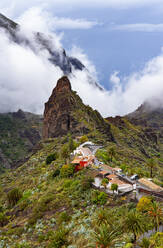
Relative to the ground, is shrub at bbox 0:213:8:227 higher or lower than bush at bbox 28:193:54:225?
lower

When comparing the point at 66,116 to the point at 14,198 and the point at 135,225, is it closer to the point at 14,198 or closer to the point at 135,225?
the point at 14,198

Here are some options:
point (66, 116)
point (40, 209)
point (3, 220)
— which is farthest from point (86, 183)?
point (66, 116)

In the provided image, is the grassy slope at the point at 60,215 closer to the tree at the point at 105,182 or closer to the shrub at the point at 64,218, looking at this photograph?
the shrub at the point at 64,218

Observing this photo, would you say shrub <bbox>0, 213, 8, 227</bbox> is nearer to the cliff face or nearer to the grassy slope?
the grassy slope

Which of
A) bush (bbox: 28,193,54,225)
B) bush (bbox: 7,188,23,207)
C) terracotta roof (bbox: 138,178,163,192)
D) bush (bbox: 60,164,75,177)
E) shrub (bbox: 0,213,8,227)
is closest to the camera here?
bush (bbox: 28,193,54,225)

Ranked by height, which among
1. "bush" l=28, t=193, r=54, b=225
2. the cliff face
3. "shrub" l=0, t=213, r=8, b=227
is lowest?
"shrub" l=0, t=213, r=8, b=227

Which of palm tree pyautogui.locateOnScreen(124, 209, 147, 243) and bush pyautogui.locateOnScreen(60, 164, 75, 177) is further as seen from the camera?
bush pyautogui.locateOnScreen(60, 164, 75, 177)

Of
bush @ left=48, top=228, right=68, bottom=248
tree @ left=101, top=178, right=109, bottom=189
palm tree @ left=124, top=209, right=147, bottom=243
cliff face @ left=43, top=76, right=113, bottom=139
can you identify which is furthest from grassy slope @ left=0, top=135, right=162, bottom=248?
cliff face @ left=43, top=76, right=113, bottom=139

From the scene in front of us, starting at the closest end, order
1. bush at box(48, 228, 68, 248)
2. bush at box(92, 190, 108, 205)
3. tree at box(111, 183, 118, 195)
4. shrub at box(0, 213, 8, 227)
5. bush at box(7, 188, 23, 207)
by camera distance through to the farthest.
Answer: bush at box(48, 228, 68, 248) → bush at box(92, 190, 108, 205) → tree at box(111, 183, 118, 195) → shrub at box(0, 213, 8, 227) → bush at box(7, 188, 23, 207)

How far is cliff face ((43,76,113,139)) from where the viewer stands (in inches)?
4385

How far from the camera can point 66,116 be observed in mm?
116812

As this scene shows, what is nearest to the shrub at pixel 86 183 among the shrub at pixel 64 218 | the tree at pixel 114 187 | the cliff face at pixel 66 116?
the tree at pixel 114 187

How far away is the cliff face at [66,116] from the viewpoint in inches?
4385

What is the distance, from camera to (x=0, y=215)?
47.5 meters
